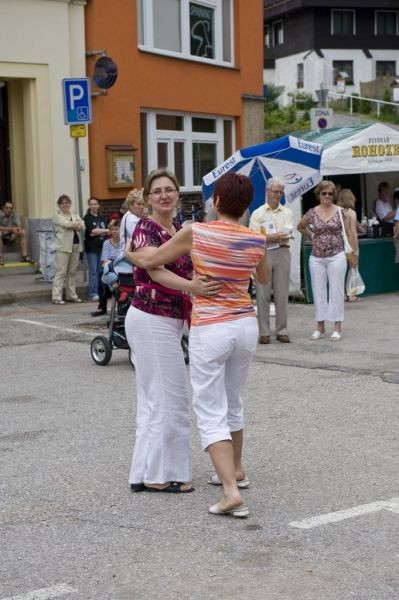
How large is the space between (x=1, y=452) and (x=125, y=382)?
8.91 feet

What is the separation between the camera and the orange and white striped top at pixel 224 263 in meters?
5.68

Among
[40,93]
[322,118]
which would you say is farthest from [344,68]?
[40,93]

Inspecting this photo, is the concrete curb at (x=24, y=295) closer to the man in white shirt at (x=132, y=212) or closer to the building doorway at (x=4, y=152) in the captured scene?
the building doorway at (x=4, y=152)

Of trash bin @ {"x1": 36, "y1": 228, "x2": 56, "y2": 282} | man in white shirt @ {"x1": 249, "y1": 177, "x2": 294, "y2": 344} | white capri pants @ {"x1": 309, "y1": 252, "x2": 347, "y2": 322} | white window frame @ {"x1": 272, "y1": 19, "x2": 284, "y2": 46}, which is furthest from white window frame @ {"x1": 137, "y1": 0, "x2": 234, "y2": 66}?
white window frame @ {"x1": 272, "y1": 19, "x2": 284, "y2": 46}

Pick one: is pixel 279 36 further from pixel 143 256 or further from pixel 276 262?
pixel 143 256

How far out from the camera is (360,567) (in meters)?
4.91

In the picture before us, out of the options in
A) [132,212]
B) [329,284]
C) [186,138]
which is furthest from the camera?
[186,138]

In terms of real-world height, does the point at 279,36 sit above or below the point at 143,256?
above

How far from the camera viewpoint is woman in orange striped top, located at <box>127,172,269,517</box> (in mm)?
5688

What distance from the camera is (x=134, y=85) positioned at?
20.0m

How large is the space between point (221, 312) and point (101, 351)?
5293 millimetres

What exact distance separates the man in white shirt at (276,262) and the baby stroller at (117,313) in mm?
1861

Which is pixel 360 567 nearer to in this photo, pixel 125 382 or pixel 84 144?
pixel 125 382

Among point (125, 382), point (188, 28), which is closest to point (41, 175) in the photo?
point (188, 28)
